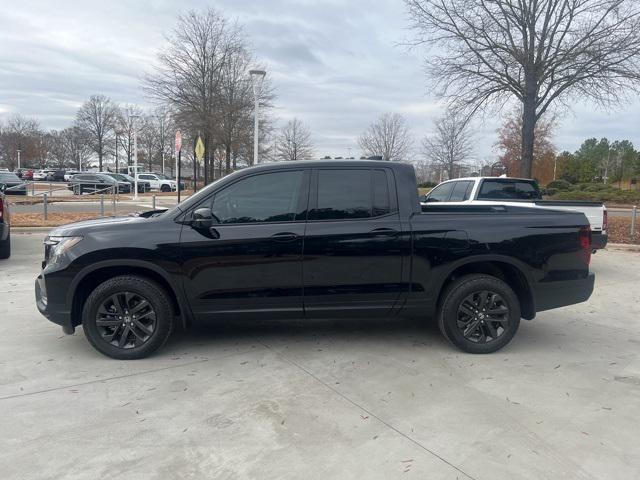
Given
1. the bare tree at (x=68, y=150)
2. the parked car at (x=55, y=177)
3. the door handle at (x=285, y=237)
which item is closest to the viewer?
the door handle at (x=285, y=237)

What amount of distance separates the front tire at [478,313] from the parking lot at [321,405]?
161mm

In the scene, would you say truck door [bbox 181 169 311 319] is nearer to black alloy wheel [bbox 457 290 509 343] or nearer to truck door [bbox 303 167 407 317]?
truck door [bbox 303 167 407 317]

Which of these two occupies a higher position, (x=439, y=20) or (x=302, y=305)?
(x=439, y=20)

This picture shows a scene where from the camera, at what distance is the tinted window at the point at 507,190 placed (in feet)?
33.0

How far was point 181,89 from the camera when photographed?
3312 cm

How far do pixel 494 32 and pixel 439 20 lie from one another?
1786 millimetres

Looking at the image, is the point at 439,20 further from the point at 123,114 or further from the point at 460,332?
the point at 123,114

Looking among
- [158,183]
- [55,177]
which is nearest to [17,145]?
[55,177]

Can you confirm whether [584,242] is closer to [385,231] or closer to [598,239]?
[385,231]

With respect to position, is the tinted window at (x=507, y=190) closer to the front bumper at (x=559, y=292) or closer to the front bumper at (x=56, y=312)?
the front bumper at (x=559, y=292)

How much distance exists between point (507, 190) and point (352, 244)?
23.1 feet

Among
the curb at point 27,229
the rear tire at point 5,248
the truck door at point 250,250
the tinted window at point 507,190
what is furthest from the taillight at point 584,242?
the curb at point 27,229

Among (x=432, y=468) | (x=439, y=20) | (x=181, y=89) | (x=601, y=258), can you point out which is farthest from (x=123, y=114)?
(x=432, y=468)

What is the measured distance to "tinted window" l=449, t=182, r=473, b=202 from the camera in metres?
10.3
